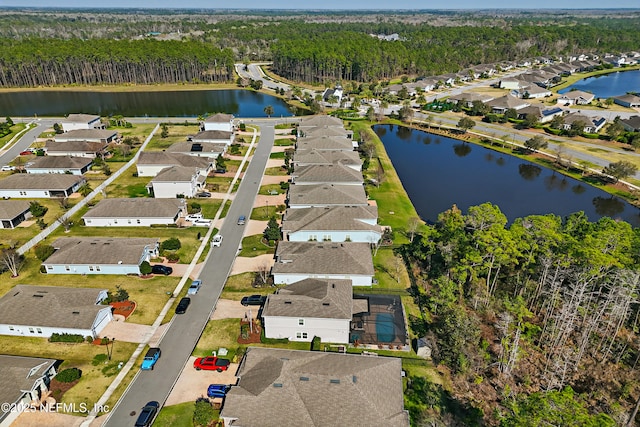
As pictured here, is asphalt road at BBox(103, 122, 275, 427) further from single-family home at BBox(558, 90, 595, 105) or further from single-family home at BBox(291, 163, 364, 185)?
single-family home at BBox(558, 90, 595, 105)

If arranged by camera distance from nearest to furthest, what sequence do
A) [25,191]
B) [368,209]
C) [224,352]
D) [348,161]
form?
[224,352], [368,209], [25,191], [348,161]

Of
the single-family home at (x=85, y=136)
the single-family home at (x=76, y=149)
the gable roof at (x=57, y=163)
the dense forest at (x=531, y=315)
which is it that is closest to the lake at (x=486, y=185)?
the dense forest at (x=531, y=315)

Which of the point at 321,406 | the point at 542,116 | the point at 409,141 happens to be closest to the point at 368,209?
the point at 321,406

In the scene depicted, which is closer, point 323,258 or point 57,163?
point 323,258

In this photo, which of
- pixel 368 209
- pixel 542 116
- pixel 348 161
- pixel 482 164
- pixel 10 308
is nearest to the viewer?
pixel 10 308

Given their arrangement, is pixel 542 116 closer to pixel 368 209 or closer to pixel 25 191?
pixel 368 209

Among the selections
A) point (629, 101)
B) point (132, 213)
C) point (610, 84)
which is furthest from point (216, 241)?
point (610, 84)

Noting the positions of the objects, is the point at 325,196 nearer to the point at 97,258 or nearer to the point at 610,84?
the point at 97,258

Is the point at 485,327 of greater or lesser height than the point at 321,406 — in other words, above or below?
below
